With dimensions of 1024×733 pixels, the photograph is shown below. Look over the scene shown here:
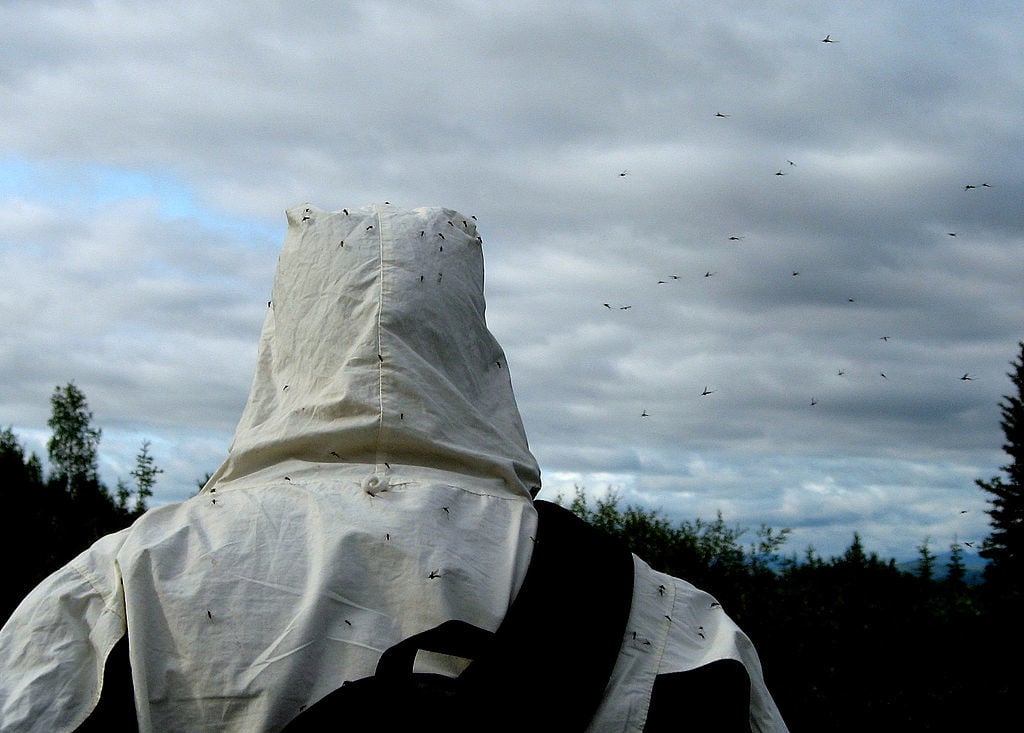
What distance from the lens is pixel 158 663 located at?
237cm

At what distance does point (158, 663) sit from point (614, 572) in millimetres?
1125

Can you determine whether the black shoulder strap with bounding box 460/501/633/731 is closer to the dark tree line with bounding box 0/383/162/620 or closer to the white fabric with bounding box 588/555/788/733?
the white fabric with bounding box 588/555/788/733

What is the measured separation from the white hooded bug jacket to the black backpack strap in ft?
0.17

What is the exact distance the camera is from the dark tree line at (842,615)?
506 cm

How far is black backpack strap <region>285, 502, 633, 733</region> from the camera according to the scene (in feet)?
7.17

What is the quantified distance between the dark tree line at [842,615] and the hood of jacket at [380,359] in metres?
2.86

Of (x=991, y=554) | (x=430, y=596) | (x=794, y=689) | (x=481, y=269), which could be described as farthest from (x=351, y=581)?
(x=991, y=554)

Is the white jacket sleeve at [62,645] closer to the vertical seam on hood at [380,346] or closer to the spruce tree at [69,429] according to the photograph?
the vertical seam on hood at [380,346]

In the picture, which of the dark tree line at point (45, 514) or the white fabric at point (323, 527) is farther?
the dark tree line at point (45, 514)

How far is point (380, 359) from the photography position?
306cm

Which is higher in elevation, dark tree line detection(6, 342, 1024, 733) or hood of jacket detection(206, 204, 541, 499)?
hood of jacket detection(206, 204, 541, 499)

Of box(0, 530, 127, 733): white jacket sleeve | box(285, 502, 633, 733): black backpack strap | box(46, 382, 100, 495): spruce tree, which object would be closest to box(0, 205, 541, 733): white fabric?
box(0, 530, 127, 733): white jacket sleeve

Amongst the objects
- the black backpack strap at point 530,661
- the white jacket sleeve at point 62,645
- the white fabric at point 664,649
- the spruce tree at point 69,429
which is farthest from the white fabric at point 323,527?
the spruce tree at point 69,429

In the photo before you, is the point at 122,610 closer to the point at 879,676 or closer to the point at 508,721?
the point at 508,721
